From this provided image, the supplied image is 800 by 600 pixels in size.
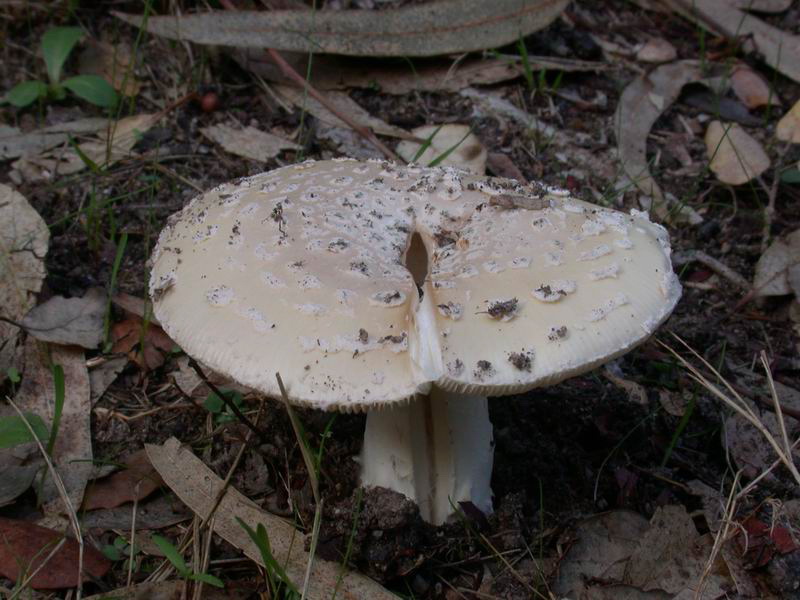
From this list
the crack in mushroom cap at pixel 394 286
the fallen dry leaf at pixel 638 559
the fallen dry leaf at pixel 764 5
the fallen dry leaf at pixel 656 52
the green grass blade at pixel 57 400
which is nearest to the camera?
the crack in mushroom cap at pixel 394 286

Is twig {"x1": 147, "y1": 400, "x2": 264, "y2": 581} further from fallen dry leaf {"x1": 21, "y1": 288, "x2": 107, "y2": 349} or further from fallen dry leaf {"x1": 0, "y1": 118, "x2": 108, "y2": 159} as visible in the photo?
fallen dry leaf {"x1": 0, "y1": 118, "x2": 108, "y2": 159}

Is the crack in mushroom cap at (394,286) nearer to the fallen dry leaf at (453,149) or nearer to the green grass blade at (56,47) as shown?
the fallen dry leaf at (453,149)

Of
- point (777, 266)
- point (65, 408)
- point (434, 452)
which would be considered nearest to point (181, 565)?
point (434, 452)

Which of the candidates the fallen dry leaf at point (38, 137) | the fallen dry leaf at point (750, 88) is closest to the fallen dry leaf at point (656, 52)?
the fallen dry leaf at point (750, 88)

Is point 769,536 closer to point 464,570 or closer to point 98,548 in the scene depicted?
point 464,570

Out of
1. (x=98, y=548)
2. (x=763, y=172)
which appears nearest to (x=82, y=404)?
(x=98, y=548)

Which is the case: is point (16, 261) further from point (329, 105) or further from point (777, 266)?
point (777, 266)
